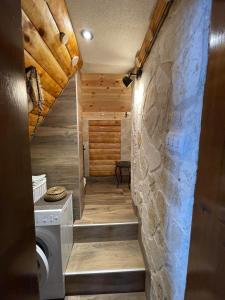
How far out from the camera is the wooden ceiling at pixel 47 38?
1.01 metres

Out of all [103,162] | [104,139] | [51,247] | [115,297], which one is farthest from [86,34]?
[103,162]

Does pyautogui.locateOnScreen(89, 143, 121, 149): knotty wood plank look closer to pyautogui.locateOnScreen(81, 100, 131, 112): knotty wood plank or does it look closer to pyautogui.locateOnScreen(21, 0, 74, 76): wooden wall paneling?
pyautogui.locateOnScreen(81, 100, 131, 112): knotty wood plank

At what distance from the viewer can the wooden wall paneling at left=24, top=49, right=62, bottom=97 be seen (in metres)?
1.19

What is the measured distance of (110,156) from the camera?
165 inches

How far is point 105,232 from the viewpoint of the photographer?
7.55ft

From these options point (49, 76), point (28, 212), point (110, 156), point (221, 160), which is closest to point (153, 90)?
point (49, 76)

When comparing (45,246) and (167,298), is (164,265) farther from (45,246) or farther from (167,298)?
(45,246)

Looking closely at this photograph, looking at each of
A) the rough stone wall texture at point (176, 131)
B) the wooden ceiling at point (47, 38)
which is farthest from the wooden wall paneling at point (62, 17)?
the rough stone wall texture at point (176, 131)

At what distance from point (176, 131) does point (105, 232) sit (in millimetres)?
1865

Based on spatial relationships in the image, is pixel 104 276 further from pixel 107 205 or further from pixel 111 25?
pixel 111 25

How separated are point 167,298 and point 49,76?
6.23 feet

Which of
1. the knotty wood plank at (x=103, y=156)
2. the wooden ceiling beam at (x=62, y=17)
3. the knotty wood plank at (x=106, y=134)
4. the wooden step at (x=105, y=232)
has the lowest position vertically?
the wooden step at (x=105, y=232)

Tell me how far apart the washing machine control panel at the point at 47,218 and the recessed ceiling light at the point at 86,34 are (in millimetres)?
1627

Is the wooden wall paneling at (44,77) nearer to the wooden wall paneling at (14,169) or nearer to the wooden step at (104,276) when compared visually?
the wooden wall paneling at (14,169)
